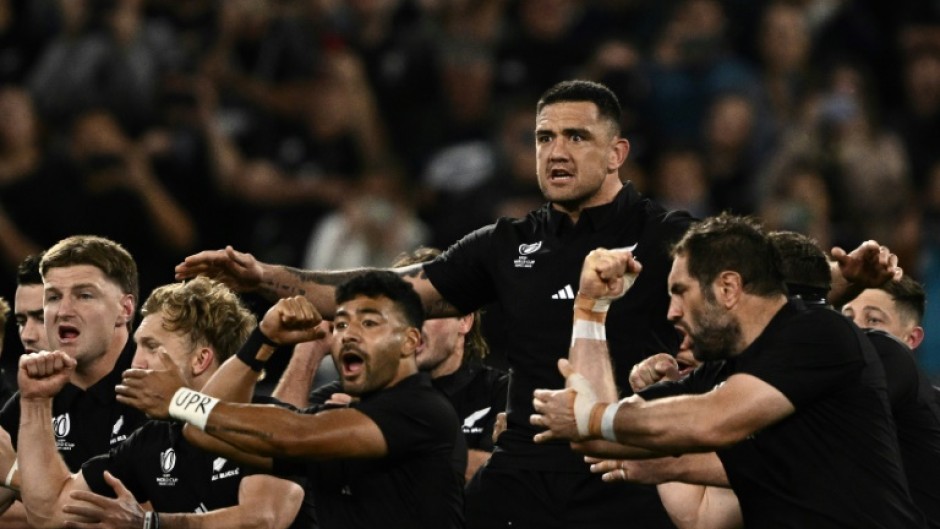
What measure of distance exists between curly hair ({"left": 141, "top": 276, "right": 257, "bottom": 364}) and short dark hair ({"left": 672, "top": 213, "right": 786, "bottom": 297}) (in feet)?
6.70

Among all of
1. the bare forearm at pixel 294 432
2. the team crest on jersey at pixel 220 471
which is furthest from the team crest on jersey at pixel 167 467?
the bare forearm at pixel 294 432

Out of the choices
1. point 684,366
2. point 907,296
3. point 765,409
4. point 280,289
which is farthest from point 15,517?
point 907,296

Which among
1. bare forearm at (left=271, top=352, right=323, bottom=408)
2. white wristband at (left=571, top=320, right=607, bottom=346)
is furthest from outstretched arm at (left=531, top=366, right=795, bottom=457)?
bare forearm at (left=271, top=352, right=323, bottom=408)

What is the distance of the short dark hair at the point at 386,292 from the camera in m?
5.99

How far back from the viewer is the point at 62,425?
727 cm

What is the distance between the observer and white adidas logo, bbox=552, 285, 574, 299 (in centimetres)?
632

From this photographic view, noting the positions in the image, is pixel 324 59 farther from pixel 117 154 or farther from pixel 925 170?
pixel 925 170

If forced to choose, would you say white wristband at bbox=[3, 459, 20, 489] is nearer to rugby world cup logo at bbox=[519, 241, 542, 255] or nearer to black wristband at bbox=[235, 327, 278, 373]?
black wristband at bbox=[235, 327, 278, 373]

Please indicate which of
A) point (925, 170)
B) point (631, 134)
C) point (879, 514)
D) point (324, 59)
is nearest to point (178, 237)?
point (324, 59)

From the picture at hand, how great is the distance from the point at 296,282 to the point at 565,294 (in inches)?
46.8

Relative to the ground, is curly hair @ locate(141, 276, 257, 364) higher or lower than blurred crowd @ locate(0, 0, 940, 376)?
lower

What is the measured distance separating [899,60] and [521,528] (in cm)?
726

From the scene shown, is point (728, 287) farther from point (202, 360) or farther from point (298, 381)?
point (298, 381)

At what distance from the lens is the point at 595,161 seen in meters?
6.49
